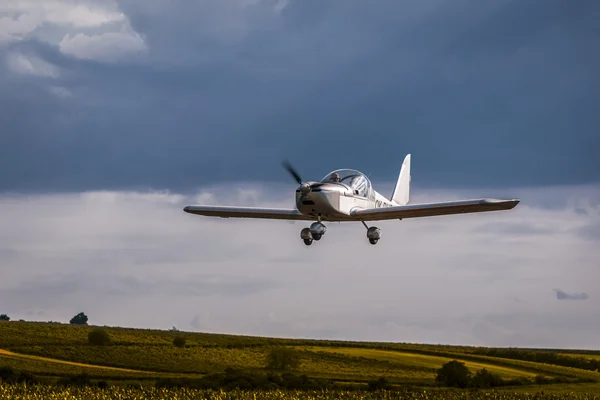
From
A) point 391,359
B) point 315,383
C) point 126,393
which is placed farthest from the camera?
point 391,359

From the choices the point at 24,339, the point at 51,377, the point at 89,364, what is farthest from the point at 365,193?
the point at 24,339

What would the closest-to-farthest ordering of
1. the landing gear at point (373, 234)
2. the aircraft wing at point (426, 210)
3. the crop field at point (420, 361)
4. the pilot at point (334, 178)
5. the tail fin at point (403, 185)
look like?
the aircraft wing at point (426, 210)
the pilot at point (334, 178)
the landing gear at point (373, 234)
the tail fin at point (403, 185)
the crop field at point (420, 361)

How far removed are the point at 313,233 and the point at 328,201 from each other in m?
1.88

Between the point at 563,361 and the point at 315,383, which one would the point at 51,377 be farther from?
the point at 563,361

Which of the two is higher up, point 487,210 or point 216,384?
point 487,210

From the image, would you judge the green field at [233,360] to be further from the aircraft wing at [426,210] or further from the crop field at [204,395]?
the aircraft wing at [426,210]

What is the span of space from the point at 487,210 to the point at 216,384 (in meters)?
39.2

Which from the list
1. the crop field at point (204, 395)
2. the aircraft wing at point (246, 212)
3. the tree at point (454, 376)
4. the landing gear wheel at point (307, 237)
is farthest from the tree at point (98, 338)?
the landing gear wheel at point (307, 237)

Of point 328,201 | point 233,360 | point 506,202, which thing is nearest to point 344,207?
point 328,201

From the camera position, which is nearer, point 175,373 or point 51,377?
point 51,377

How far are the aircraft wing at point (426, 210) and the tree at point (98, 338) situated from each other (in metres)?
78.1

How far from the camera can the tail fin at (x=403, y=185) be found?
71.8 meters

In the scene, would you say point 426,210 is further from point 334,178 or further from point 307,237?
point 307,237

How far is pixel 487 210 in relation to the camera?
161 ft
